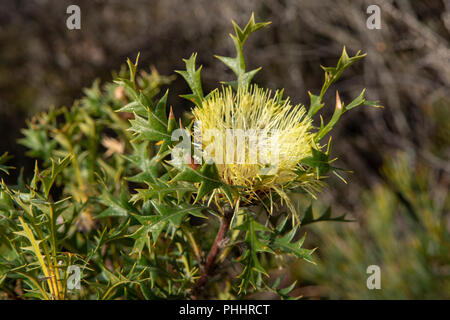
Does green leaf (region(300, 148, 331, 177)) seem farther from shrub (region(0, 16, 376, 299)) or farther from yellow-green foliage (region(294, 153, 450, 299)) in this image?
yellow-green foliage (region(294, 153, 450, 299))

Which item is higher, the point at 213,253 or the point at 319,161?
the point at 319,161

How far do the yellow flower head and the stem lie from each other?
0.23ft

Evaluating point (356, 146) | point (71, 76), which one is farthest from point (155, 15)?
point (356, 146)

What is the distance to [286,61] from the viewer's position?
272 centimetres

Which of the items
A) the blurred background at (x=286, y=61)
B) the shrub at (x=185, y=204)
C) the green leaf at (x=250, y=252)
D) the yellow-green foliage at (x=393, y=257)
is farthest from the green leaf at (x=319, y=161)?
the blurred background at (x=286, y=61)

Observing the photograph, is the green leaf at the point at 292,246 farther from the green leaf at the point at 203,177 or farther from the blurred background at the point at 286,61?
the blurred background at the point at 286,61

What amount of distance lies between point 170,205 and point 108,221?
0.88 feet

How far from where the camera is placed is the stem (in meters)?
0.62

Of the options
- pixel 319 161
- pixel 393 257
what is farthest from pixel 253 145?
pixel 393 257

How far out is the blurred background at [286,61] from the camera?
2480 mm

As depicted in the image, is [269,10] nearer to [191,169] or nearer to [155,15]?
[155,15]

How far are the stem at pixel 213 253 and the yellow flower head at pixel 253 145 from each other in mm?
71

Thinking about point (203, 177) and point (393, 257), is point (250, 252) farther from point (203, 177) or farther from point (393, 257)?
point (393, 257)

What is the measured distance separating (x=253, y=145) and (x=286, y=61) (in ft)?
7.47
